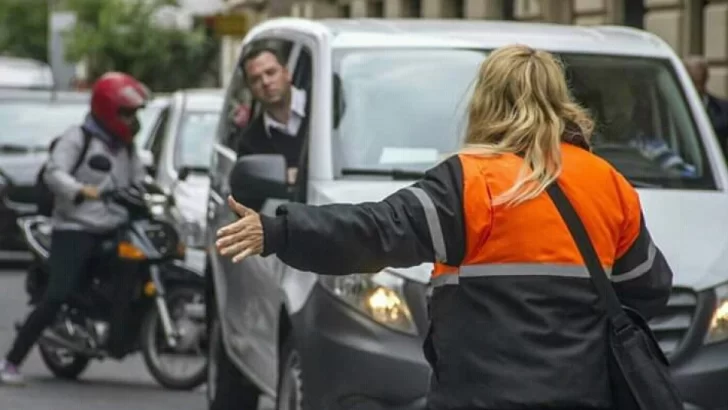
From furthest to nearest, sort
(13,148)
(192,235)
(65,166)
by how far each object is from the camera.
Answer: (13,148), (192,235), (65,166)

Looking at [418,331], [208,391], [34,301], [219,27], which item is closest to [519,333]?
[418,331]

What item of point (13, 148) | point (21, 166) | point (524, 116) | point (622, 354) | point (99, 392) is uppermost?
point (524, 116)

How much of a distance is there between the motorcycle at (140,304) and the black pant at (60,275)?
0.50 ft

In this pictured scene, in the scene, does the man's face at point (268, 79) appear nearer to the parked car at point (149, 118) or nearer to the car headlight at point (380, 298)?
the car headlight at point (380, 298)

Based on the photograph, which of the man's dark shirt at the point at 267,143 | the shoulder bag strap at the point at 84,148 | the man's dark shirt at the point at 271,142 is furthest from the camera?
the shoulder bag strap at the point at 84,148

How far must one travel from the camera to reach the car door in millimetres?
8812

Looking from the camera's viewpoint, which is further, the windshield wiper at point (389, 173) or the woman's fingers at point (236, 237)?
the windshield wiper at point (389, 173)

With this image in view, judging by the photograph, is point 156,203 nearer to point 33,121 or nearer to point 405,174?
point 405,174

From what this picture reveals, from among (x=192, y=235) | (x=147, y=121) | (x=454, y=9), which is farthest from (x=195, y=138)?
(x=454, y=9)

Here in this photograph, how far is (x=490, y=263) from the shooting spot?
4652 millimetres

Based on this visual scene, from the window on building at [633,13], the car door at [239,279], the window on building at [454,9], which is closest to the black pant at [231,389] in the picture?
the car door at [239,279]

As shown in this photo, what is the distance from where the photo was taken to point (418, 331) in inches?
287

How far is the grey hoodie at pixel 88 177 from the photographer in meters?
11.7

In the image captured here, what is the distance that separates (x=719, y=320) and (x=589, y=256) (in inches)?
114
